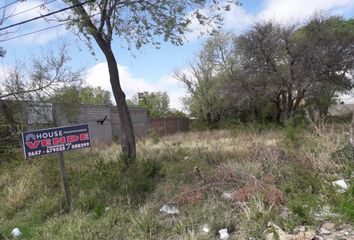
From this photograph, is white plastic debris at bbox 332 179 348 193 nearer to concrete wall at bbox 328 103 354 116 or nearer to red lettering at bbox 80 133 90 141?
red lettering at bbox 80 133 90 141

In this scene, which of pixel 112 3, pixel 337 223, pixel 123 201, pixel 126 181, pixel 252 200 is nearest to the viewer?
pixel 337 223

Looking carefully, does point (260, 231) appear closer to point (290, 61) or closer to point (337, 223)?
point (337, 223)

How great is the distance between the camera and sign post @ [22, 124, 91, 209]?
8500 millimetres

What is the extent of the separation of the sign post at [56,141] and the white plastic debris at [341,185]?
16.6ft

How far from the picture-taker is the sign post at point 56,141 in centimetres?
850

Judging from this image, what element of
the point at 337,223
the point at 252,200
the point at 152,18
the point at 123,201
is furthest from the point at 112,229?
the point at 152,18

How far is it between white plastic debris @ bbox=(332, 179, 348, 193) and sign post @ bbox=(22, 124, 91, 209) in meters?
5.05

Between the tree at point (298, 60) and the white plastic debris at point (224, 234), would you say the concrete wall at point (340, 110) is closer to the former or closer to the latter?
the tree at point (298, 60)

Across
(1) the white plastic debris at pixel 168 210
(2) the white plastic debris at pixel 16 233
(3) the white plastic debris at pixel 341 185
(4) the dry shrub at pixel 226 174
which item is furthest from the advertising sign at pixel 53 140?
(3) the white plastic debris at pixel 341 185

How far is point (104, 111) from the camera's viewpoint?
3369cm

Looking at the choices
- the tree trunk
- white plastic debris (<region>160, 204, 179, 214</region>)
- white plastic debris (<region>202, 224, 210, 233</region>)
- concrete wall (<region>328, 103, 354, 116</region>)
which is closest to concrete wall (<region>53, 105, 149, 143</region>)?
the tree trunk

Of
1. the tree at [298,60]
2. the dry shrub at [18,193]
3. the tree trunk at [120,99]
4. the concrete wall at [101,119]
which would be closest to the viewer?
the dry shrub at [18,193]

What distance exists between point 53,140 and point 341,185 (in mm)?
5726

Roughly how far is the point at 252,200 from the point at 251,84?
81.5ft
